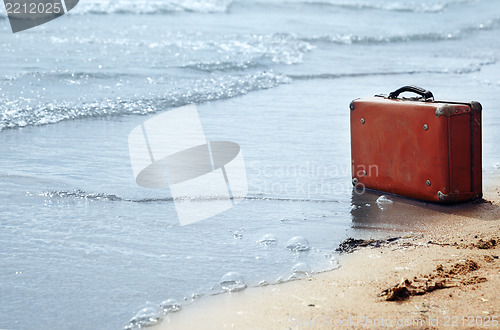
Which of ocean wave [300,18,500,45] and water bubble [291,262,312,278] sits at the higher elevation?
ocean wave [300,18,500,45]

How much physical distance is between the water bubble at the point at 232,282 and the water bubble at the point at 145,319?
0.33m

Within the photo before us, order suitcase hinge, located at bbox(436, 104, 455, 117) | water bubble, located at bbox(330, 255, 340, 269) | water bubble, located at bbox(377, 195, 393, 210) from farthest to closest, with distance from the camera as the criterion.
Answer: water bubble, located at bbox(377, 195, 393, 210)
suitcase hinge, located at bbox(436, 104, 455, 117)
water bubble, located at bbox(330, 255, 340, 269)

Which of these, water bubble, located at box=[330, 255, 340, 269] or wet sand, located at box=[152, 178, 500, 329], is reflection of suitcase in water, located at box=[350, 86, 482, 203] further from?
water bubble, located at box=[330, 255, 340, 269]

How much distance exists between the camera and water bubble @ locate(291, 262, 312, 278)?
2869 millimetres

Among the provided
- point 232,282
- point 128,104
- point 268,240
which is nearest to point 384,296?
point 232,282

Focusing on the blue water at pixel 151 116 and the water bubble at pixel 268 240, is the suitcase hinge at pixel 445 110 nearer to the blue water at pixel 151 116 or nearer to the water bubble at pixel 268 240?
the blue water at pixel 151 116

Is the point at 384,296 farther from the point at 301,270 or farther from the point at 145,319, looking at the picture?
the point at 145,319

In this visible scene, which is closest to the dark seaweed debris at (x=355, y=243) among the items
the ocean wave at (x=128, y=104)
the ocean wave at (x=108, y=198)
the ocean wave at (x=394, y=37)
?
the ocean wave at (x=108, y=198)

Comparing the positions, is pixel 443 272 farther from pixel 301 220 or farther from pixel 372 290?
pixel 301 220

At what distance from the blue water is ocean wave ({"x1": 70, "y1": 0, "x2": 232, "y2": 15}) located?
3337 mm

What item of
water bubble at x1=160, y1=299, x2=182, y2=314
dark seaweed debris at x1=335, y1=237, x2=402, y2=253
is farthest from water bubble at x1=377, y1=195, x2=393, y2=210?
water bubble at x1=160, y1=299, x2=182, y2=314

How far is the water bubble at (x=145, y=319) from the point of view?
246 centimetres

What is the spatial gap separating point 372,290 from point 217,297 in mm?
620

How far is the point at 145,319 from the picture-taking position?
249cm
